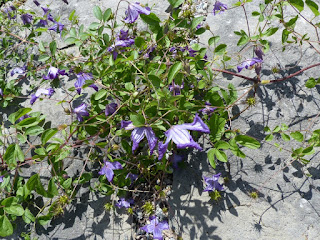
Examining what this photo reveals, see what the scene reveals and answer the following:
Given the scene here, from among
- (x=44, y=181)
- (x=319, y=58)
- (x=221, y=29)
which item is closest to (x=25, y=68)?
(x=44, y=181)

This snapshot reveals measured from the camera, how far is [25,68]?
7.17ft

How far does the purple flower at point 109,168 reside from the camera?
→ 4.85ft

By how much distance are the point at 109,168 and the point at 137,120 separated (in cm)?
46

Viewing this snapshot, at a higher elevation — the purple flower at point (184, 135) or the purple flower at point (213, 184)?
the purple flower at point (184, 135)

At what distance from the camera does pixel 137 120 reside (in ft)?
3.69

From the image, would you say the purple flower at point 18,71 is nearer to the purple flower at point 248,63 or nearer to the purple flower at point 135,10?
the purple flower at point 135,10

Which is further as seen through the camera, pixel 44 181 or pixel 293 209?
pixel 44 181

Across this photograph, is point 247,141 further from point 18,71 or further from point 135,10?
point 18,71

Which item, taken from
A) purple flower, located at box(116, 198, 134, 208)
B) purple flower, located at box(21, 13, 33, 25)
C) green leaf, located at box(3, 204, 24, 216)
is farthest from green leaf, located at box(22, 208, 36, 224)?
purple flower, located at box(21, 13, 33, 25)

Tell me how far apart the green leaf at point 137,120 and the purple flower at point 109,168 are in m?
0.44

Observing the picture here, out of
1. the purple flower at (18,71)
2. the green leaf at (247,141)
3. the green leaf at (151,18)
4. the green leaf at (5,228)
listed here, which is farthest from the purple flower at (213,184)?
the purple flower at (18,71)

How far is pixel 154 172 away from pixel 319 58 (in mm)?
1151

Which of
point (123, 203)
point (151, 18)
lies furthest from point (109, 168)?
point (151, 18)

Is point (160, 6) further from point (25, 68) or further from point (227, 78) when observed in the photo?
point (25, 68)
